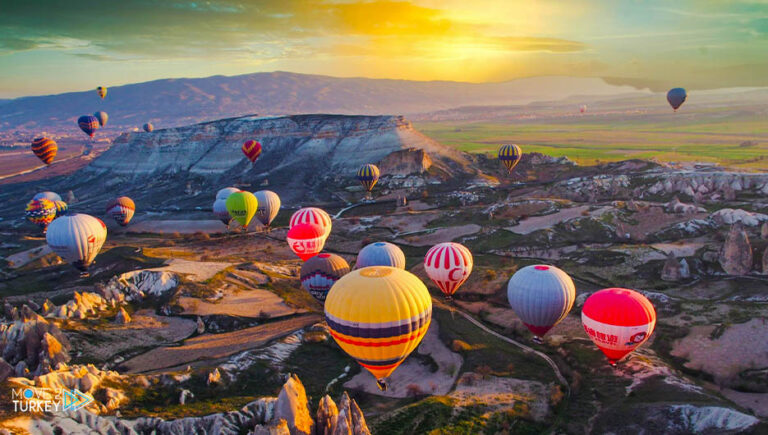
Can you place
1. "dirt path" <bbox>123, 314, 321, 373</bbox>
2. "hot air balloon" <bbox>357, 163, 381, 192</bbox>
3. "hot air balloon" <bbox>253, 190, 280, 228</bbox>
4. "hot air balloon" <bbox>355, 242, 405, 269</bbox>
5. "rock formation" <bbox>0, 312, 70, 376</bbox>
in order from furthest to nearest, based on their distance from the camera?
1. "hot air balloon" <bbox>357, 163, 381, 192</bbox>
2. "hot air balloon" <bbox>253, 190, 280, 228</bbox>
3. "hot air balloon" <bbox>355, 242, 405, 269</bbox>
4. "dirt path" <bbox>123, 314, 321, 373</bbox>
5. "rock formation" <bbox>0, 312, 70, 376</bbox>

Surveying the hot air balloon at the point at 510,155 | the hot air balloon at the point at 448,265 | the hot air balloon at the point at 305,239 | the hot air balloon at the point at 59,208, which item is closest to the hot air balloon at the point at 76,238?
the hot air balloon at the point at 305,239

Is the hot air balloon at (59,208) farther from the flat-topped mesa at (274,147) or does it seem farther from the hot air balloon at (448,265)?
the hot air balloon at (448,265)

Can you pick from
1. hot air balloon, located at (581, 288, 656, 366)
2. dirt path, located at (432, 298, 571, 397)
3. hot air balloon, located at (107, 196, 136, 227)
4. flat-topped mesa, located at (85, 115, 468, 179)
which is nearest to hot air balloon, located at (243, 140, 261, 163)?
flat-topped mesa, located at (85, 115, 468, 179)

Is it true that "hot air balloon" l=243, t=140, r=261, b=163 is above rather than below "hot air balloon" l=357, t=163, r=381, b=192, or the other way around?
above

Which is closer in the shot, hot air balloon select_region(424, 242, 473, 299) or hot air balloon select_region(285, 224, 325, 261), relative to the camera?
hot air balloon select_region(424, 242, 473, 299)

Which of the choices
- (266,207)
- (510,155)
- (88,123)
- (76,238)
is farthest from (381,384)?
(88,123)

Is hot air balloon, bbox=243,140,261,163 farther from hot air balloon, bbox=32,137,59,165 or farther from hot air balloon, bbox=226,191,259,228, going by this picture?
hot air balloon, bbox=226,191,259,228
